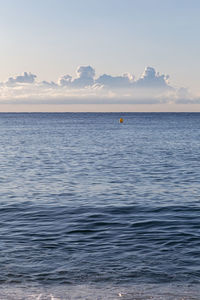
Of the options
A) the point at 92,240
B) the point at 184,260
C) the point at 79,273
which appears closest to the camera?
the point at 79,273

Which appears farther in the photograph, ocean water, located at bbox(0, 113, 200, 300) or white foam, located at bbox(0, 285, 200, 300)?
ocean water, located at bbox(0, 113, 200, 300)

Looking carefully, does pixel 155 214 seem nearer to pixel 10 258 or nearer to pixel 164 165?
pixel 10 258

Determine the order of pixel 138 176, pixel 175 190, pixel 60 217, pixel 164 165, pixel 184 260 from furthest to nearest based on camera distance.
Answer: pixel 164 165, pixel 138 176, pixel 175 190, pixel 60 217, pixel 184 260

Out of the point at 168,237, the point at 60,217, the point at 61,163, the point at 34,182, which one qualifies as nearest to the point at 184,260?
the point at 168,237

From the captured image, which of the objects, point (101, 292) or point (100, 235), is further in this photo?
point (100, 235)

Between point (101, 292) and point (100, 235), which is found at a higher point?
point (101, 292)

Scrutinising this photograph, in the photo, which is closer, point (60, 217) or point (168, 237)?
point (168, 237)

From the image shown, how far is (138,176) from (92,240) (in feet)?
57.0

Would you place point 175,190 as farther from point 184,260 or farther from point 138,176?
point 184,260

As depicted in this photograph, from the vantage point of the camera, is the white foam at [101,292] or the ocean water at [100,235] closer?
the white foam at [101,292]

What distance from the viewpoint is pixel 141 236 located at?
693 inches

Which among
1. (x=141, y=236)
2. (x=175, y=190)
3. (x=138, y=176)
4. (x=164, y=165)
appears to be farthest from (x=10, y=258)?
(x=164, y=165)

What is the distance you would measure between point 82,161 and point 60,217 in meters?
24.2

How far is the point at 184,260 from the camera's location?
47.7 ft
